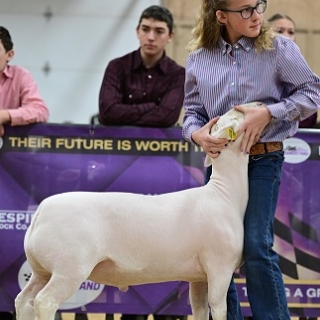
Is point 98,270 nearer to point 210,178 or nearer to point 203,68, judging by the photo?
point 210,178

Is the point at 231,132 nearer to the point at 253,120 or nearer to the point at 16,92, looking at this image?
the point at 253,120

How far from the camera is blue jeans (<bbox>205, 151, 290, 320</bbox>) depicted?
3504 mm

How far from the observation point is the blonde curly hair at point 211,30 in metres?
3.57

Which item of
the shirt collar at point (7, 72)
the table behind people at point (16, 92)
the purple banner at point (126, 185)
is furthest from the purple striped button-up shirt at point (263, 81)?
the shirt collar at point (7, 72)

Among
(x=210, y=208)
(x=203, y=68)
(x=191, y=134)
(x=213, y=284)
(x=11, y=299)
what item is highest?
(x=203, y=68)

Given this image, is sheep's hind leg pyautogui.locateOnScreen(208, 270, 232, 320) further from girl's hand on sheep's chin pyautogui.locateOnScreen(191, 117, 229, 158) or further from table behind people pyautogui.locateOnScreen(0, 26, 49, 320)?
table behind people pyautogui.locateOnScreen(0, 26, 49, 320)

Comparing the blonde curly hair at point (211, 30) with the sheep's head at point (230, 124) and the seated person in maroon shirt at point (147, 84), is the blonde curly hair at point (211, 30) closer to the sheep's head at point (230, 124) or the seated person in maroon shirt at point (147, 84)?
the sheep's head at point (230, 124)

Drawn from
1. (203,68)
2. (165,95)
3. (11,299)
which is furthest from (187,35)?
(203,68)

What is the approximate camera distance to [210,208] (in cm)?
355

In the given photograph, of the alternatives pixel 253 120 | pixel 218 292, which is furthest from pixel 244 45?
pixel 218 292

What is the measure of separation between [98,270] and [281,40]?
1298 mm

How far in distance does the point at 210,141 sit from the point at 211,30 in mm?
524

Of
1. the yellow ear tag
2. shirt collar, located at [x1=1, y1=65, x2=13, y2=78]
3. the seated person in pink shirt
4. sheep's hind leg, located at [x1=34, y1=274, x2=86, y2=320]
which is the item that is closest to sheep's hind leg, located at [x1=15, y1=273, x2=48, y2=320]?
sheep's hind leg, located at [x1=34, y1=274, x2=86, y2=320]

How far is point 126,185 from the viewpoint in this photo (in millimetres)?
4977
